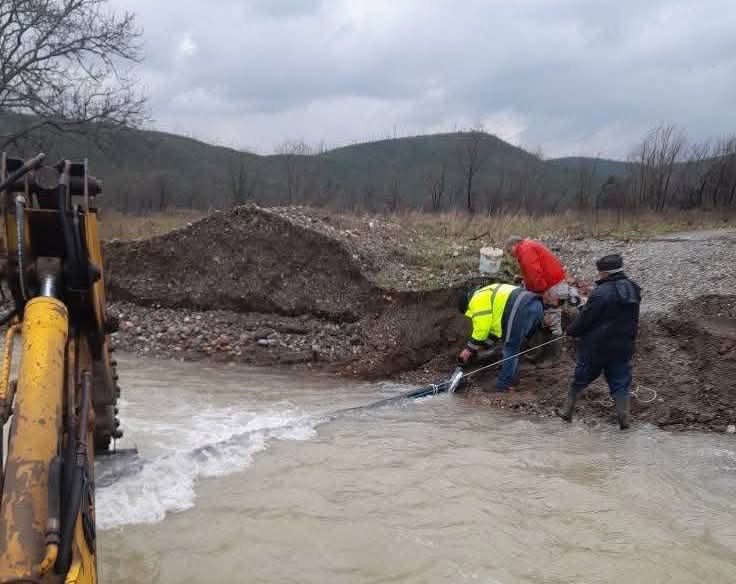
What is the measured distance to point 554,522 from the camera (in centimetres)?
471

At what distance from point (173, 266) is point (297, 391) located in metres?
5.00

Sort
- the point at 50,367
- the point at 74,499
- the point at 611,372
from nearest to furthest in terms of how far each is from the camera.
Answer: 1. the point at 74,499
2. the point at 50,367
3. the point at 611,372

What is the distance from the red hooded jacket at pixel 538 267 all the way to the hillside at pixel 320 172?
55.3ft

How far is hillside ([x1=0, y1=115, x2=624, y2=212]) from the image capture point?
97.6 ft

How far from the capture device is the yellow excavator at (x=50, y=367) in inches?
83.2

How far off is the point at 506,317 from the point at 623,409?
168 centimetres

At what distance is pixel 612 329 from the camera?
6461mm

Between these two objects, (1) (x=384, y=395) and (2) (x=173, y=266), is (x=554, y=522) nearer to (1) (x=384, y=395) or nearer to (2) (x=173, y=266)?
(1) (x=384, y=395)

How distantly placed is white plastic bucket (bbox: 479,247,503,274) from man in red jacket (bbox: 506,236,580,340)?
1915 mm

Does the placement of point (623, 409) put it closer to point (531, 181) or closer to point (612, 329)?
Result: point (612, 329)

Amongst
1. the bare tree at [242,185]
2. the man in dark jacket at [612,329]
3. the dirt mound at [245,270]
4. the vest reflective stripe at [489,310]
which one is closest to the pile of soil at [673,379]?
the man in dark jacket at [612,329]

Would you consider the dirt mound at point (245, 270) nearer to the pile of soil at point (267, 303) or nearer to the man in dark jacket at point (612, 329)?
the pile of soil at point (267, 303)

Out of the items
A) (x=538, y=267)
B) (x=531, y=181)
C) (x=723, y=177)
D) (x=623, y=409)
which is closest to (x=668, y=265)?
(x=538, y=267)

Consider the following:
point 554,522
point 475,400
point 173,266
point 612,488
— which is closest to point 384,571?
point 554,522
